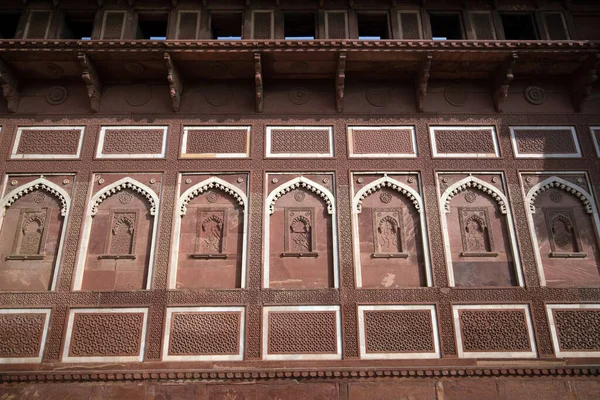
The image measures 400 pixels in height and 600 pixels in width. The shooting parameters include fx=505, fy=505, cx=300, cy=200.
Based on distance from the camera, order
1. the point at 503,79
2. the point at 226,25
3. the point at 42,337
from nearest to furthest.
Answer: the point at 42,337 < the point at 503,79 < the point at 226,25

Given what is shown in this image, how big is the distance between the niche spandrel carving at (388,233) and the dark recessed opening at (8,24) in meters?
6.80

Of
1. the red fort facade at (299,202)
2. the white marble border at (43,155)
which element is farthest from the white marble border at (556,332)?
the white marble border at (43,155)

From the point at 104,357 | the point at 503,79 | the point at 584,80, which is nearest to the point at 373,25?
the point at 503,79

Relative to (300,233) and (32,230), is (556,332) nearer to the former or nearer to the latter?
(300,233)

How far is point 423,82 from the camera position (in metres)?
7.56

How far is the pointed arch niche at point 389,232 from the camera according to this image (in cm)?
681

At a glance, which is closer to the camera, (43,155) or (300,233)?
(300,233)

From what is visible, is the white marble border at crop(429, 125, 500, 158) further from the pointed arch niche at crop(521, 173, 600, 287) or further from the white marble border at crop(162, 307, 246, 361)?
the white marble border at crop(162, 307, 246, 361)

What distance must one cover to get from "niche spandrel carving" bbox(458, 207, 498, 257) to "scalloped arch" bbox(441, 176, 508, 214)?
0.72ft

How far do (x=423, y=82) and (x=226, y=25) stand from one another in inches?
136

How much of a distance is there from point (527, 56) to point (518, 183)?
1.92m

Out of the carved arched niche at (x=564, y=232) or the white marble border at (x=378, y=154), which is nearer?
the carved arched niche at (x=564, y=232)

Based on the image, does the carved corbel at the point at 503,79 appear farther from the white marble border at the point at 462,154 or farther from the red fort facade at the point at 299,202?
the white marble border at the point at 462,154

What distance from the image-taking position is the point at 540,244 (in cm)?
704
